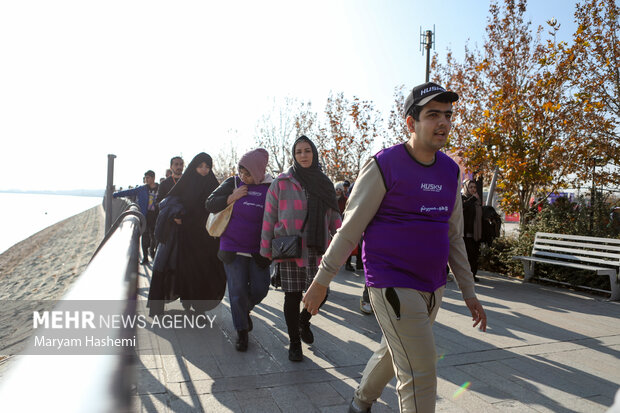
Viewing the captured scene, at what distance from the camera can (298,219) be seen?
4.57 m

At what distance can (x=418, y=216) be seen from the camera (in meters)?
2.50

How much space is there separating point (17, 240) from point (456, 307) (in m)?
35.9

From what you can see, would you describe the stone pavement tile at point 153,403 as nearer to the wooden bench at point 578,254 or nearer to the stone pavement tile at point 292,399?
the stone pavement tile at point 292,399

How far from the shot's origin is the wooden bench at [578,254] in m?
7.73

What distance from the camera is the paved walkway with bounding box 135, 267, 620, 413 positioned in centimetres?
353

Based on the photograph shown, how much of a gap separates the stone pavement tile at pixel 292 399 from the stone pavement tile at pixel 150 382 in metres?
0.85

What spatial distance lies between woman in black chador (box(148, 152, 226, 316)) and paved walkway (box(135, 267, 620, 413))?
50 centimetres

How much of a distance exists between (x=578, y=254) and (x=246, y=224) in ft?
21.8

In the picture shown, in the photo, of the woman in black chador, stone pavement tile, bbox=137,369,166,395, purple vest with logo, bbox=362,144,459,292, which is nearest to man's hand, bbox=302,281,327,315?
purple vest with logo, bbox=362,144,459,292

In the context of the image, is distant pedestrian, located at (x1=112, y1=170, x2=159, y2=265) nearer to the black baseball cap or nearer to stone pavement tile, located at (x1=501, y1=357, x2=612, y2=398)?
stone pavement tile, located at (x1=501, y1=357, x2=612, y2=398)

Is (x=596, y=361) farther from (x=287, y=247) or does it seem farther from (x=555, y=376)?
(x=287, y=247)

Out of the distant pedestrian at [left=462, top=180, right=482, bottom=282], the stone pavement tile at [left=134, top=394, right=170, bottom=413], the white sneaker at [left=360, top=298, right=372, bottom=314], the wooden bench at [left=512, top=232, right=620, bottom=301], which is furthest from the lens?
the distant pedestrian at [left=462, top=180, right=482, bottom=282]

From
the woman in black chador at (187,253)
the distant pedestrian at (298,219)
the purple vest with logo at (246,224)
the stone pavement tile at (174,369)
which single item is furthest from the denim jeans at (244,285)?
the woman in black chador at (187,253)

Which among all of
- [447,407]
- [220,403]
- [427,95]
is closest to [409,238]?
[427,95]
